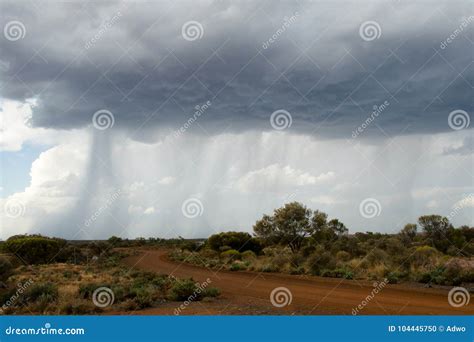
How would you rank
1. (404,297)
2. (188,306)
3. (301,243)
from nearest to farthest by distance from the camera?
(188,306) → (404,297) → (301,243)

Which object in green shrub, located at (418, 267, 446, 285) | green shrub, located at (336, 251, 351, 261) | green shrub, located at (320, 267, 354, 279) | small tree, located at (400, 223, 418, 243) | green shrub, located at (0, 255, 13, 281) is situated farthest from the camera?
small tree, located at (400, 223, 418, 243)

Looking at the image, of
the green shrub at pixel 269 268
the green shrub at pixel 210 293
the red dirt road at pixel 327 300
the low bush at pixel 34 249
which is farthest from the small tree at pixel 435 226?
the low bush at pixel 34 249

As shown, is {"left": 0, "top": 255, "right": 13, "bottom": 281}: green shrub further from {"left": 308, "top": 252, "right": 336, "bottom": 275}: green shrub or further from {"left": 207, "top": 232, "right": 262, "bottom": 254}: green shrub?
{"left": 207, "top": 232, "right": 262, "bottom": 254}: green shrub

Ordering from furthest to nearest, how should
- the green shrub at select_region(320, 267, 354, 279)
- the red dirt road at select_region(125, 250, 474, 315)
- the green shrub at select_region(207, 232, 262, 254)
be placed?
the green shrub at select_region(207, 232, 262, 254)
the green shrub at select_region(320, 267, 354, 279)
the red dirt road at select_region(125, 250, 474, 315)

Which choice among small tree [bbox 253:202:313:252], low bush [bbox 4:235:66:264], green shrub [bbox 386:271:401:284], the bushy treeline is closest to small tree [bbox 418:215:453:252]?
the bushy treeline

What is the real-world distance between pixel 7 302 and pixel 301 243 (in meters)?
28.6

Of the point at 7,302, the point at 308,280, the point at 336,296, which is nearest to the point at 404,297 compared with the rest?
the point at 336,296

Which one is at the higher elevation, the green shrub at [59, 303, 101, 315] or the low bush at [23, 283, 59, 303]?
the low bush at [23, 283, 59, 303]

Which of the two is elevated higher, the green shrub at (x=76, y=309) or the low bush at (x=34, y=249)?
the low bush at (x=34, y=249)

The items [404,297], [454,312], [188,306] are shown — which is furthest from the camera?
[404,297]

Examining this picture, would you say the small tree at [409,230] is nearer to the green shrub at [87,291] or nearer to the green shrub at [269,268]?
the green shrub at [269,268]

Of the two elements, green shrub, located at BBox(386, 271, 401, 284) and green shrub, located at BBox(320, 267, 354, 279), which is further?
green shrub, located at BBox(320, 267, 354, 279)

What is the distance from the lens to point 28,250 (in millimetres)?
40938

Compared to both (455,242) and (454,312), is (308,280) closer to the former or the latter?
(454,312)
